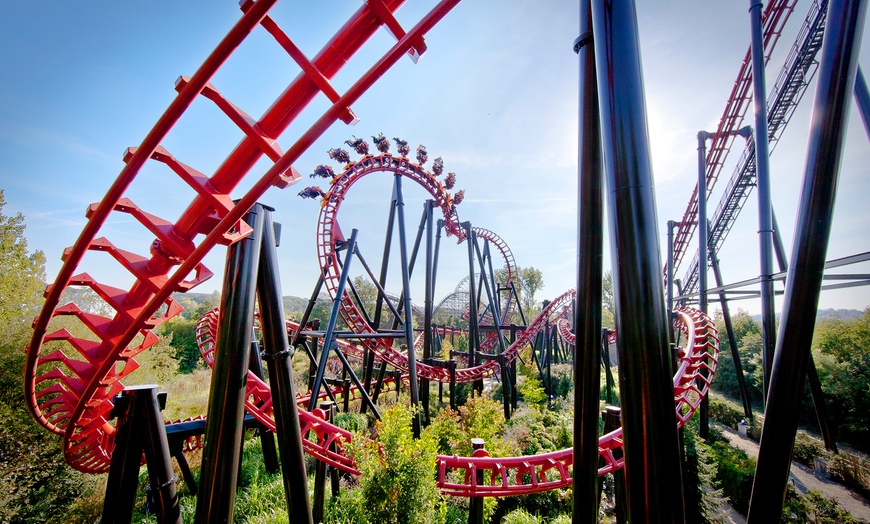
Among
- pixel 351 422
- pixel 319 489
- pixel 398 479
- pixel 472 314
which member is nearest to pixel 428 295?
pixel 472 314

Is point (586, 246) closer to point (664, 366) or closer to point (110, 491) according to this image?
point (664, 366)

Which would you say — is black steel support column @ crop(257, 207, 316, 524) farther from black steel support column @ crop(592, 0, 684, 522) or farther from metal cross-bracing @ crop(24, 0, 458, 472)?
black steel support column @ crop(592, 0, 684, 522)

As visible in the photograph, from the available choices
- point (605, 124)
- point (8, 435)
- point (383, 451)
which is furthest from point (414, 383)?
point (8, 435)

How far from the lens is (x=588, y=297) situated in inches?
46.3

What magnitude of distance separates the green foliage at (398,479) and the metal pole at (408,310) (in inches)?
83.4

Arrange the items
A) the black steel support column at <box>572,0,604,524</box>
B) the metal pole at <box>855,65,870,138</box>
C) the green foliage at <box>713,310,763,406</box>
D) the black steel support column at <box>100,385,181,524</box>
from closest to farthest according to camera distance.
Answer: the black steel support column at <box>572,0,604,524</box>, the black steel support column at <box>100,385,181,524</box>, the metal pole at <box>855,65,870,138</box>, the green foliage at <box>713,310,763,406</box>

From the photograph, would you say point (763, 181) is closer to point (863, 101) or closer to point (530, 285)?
point (863, 101)

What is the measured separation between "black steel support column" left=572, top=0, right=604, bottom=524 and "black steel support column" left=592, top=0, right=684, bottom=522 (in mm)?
220

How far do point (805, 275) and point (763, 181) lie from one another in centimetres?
389

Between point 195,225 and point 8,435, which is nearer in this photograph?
point 195,225

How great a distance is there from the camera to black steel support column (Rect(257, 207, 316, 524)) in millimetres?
1731

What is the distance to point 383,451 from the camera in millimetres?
2895

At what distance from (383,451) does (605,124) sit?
2.98 metres

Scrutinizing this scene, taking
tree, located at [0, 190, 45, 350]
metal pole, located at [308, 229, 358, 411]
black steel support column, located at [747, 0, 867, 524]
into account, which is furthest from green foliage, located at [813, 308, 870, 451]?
tree, located at [0, 190, 45, 350]
